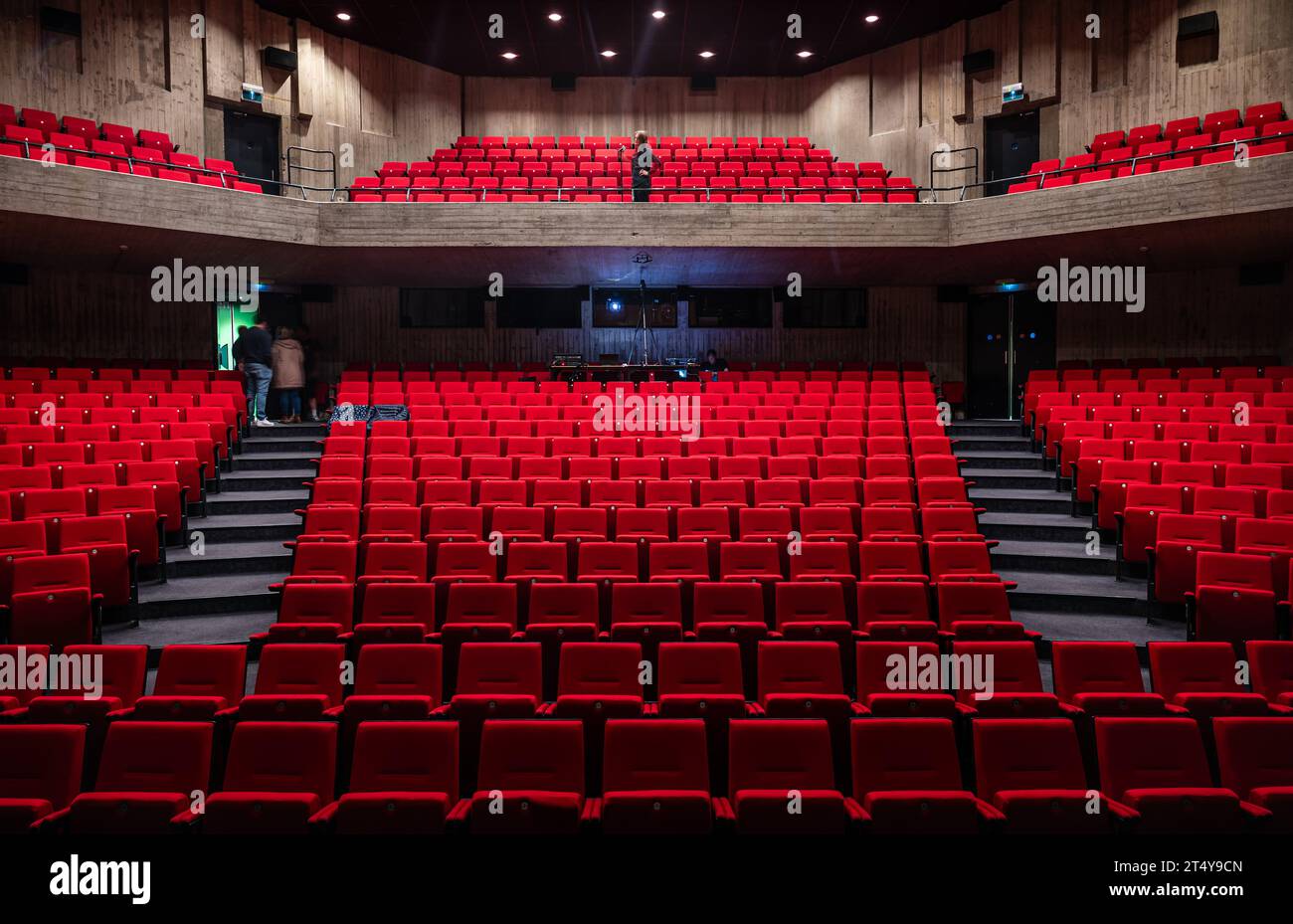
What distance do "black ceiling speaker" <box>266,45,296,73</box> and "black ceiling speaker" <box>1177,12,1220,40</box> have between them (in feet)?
31.8

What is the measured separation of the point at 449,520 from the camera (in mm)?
5125

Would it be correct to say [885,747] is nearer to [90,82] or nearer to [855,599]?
[855,599]

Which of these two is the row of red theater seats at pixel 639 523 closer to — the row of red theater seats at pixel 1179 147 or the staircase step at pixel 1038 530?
the staircase step at pixel 1038 530

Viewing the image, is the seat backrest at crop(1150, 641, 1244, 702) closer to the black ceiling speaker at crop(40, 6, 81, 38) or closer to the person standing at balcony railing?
the person standing at balcony railing

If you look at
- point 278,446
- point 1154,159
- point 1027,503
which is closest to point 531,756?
point 1027,503

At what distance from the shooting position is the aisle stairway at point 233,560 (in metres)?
4.59

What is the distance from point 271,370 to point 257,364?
0.83 feet

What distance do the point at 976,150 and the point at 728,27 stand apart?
3.30m

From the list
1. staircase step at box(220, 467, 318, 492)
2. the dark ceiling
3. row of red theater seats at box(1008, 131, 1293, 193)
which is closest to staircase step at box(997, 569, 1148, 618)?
row of red theater seats at box(1008, 131, 1293, 193)

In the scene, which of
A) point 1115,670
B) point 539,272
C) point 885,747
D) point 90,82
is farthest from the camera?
point 539,272

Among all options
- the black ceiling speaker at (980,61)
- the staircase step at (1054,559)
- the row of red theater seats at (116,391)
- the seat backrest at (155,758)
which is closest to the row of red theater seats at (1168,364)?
the staircase step at (1054,559)

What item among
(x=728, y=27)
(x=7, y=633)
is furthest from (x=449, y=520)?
(x=728, y=27)

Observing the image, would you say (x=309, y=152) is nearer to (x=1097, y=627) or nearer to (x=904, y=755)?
(x=1097, y=627)

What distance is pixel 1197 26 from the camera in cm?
884
